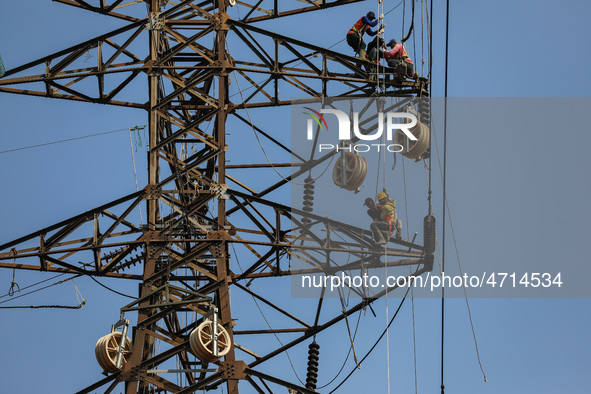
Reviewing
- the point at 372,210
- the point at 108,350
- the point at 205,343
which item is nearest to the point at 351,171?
the point at 372,210

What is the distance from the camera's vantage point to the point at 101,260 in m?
44.3

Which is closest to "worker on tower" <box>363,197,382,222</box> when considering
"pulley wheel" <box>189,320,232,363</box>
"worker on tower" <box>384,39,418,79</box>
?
"worker on tower" <box>384,39,418,79</box>

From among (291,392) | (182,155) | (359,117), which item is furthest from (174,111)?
(291,392)

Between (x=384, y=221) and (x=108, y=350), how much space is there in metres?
7.74

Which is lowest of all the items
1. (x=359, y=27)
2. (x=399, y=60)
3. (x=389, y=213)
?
(x=389, y=213)

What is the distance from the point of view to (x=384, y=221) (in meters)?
45.2

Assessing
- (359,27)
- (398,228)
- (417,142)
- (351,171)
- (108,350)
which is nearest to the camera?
(108,350)

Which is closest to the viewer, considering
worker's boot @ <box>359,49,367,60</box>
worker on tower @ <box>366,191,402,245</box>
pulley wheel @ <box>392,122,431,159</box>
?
worker on tower @ <box>366,191,402,245</box>

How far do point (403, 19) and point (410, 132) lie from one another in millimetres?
3900

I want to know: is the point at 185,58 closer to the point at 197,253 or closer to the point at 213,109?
the point at 213,109

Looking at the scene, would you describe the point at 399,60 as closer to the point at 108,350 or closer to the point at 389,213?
the point at 389,213

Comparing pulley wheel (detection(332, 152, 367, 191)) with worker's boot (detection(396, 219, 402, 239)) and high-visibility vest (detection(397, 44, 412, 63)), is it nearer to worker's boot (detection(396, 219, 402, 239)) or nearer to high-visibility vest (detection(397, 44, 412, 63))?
worker's boot (detection(396, 219, 402, 239))

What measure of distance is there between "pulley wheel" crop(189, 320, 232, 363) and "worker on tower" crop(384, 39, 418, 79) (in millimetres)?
8538

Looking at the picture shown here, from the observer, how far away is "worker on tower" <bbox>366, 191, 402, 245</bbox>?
147 ft
